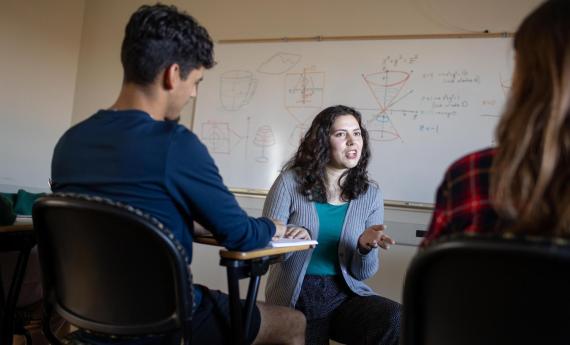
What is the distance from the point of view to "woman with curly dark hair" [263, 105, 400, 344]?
5.08 feet

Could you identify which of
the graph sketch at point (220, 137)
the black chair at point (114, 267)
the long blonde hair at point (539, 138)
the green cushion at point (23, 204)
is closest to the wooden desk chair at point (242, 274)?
the black chair at point (114, 267)

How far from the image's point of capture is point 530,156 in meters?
0.57

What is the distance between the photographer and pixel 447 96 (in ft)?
8.34

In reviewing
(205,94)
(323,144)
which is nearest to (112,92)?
(205,94)

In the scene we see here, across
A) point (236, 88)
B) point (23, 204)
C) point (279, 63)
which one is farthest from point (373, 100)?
point (23, 204)

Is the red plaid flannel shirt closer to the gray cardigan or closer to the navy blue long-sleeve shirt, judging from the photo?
the navy blue long-sleeve shirt

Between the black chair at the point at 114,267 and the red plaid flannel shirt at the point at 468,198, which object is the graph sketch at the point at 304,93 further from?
the red plaid flannel shirt at the point at 468,198

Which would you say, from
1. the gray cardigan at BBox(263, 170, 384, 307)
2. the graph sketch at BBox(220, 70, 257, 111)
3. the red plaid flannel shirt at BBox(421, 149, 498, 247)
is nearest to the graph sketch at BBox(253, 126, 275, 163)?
the graph sketch at BBox(220, 70, 257, 111)

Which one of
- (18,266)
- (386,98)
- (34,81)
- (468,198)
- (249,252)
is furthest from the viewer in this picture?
(34,81)

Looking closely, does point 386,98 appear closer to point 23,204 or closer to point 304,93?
point 304,93

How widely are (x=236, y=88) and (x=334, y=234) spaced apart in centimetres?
154

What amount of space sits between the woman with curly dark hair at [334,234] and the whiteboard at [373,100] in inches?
26.8

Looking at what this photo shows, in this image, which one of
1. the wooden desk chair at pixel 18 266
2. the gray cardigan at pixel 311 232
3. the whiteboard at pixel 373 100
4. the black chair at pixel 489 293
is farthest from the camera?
the whiteboard at pixel 373 100

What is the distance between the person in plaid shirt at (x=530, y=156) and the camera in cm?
55
